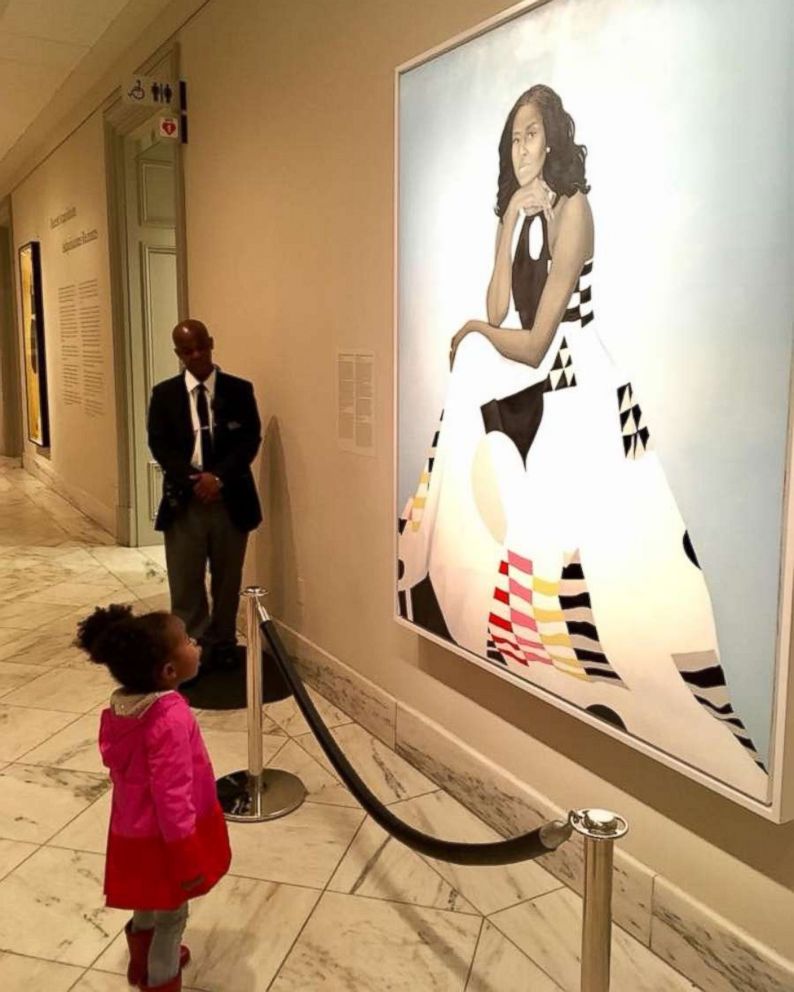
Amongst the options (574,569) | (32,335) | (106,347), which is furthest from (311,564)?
(32,335)

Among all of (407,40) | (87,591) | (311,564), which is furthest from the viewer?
(87,591)

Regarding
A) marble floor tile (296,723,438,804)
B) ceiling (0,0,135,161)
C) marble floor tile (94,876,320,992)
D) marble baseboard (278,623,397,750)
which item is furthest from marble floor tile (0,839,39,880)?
ceiling (0,0,135,161)

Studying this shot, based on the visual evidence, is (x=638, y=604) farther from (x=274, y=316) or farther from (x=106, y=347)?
(x=106, y=347)

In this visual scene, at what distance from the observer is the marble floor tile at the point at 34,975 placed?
7.81 feet

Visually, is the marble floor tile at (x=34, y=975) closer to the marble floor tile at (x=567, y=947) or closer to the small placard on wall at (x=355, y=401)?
the marble floor tile at (x=567, y=947)

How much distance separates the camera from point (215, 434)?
4.51 metres

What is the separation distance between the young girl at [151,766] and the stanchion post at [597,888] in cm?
94

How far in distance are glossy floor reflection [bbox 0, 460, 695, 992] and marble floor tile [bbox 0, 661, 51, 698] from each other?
1.28ft

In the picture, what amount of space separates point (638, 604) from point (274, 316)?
2841mm

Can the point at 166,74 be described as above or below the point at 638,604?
above

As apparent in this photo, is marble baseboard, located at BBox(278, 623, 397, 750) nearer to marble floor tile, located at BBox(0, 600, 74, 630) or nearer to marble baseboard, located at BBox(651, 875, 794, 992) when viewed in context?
marble baseboard, located at BBox(651, 875, 794, 992)

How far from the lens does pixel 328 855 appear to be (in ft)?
9.91

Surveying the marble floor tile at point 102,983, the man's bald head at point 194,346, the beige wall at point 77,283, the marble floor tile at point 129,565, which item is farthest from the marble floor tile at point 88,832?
the beige wall at point 77,283

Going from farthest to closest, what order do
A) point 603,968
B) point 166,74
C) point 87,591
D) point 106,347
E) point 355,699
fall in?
point 106,347 < point 87,591 < point 166,74 < point 355,699 < point 603,968
